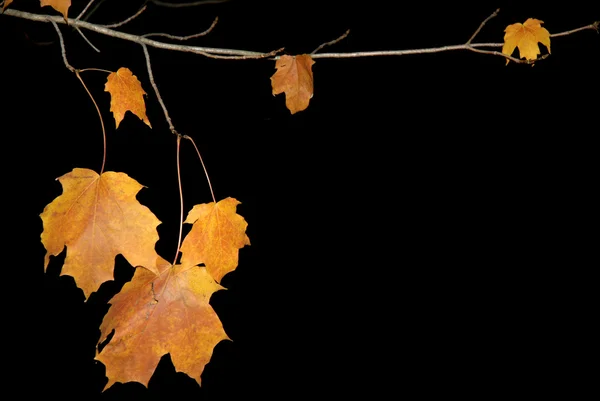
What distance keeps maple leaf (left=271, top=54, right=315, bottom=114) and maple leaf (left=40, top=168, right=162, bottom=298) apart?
466mm

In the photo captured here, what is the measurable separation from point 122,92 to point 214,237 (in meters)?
0.42

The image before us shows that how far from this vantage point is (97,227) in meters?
1.16

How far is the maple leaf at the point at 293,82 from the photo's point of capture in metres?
1.24

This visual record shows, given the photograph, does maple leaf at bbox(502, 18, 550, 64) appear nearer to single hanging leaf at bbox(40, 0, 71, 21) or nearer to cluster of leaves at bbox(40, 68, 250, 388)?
cluster of leaves at bbox(40, 68, 250, 388)

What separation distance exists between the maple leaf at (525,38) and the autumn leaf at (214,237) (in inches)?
34.1

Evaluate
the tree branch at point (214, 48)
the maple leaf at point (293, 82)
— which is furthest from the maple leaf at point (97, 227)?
the maple leaf at point (293, 82)

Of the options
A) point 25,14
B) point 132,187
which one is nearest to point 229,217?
point 132,187

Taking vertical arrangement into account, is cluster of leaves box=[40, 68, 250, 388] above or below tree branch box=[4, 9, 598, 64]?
below

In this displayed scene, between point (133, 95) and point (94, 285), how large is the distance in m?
0.47

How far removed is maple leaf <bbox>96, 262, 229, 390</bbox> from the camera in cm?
120

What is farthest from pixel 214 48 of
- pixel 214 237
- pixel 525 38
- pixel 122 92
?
pixel 525 38

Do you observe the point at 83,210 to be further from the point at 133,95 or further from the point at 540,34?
the point at 540,34

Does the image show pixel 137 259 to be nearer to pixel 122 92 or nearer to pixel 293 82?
pixel 122 92

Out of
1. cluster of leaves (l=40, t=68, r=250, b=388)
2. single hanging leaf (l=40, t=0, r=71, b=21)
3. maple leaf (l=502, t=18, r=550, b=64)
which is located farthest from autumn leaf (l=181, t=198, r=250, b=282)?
maple leaf (l=502, t=18, r=550, b=64)
